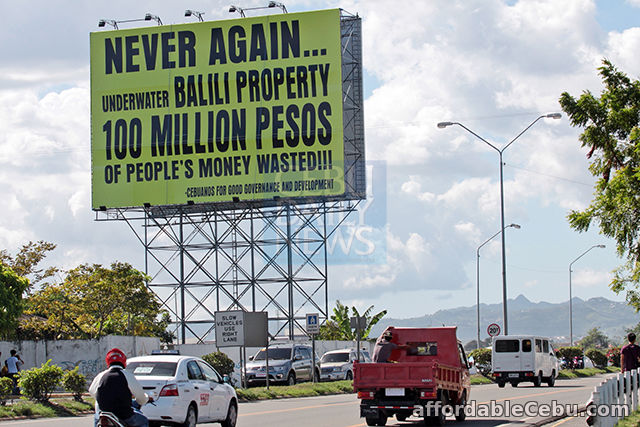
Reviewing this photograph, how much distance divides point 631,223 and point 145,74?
120 feet

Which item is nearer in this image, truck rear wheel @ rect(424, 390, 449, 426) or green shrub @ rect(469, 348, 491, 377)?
truck rear wheel @ rect(424, 390, 449, 426)

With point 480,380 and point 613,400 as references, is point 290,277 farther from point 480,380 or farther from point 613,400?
point 613,400

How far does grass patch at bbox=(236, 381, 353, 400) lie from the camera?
32.5 meters

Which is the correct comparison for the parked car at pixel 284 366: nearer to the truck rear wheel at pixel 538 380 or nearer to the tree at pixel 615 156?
the truck rear wheel at pixel 538 380

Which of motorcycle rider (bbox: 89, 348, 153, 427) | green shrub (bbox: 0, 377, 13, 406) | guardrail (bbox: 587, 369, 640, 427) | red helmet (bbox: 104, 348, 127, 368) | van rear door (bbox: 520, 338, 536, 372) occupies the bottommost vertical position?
van rear door (bbox: 520, 338, 536, 372)

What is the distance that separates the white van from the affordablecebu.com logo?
1301cm

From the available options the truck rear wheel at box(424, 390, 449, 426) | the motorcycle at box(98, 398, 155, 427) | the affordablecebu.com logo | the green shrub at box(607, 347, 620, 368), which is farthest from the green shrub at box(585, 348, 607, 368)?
the motorcycle at box(98, 398, 155, 427)

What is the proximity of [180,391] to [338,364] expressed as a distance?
83.8 ft

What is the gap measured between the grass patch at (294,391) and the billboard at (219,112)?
13.6 m

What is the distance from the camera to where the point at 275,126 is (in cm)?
4978

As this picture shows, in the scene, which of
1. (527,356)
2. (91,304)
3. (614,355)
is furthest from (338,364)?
(614,355)

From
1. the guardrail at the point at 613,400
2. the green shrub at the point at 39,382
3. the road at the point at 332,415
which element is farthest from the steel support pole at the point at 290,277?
the guardrail at the point at 613,400

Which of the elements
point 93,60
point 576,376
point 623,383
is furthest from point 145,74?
point 623,383

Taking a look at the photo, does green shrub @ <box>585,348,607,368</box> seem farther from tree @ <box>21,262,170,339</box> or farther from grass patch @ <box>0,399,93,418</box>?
grass patch @ <box>0,399,93,418</box>
